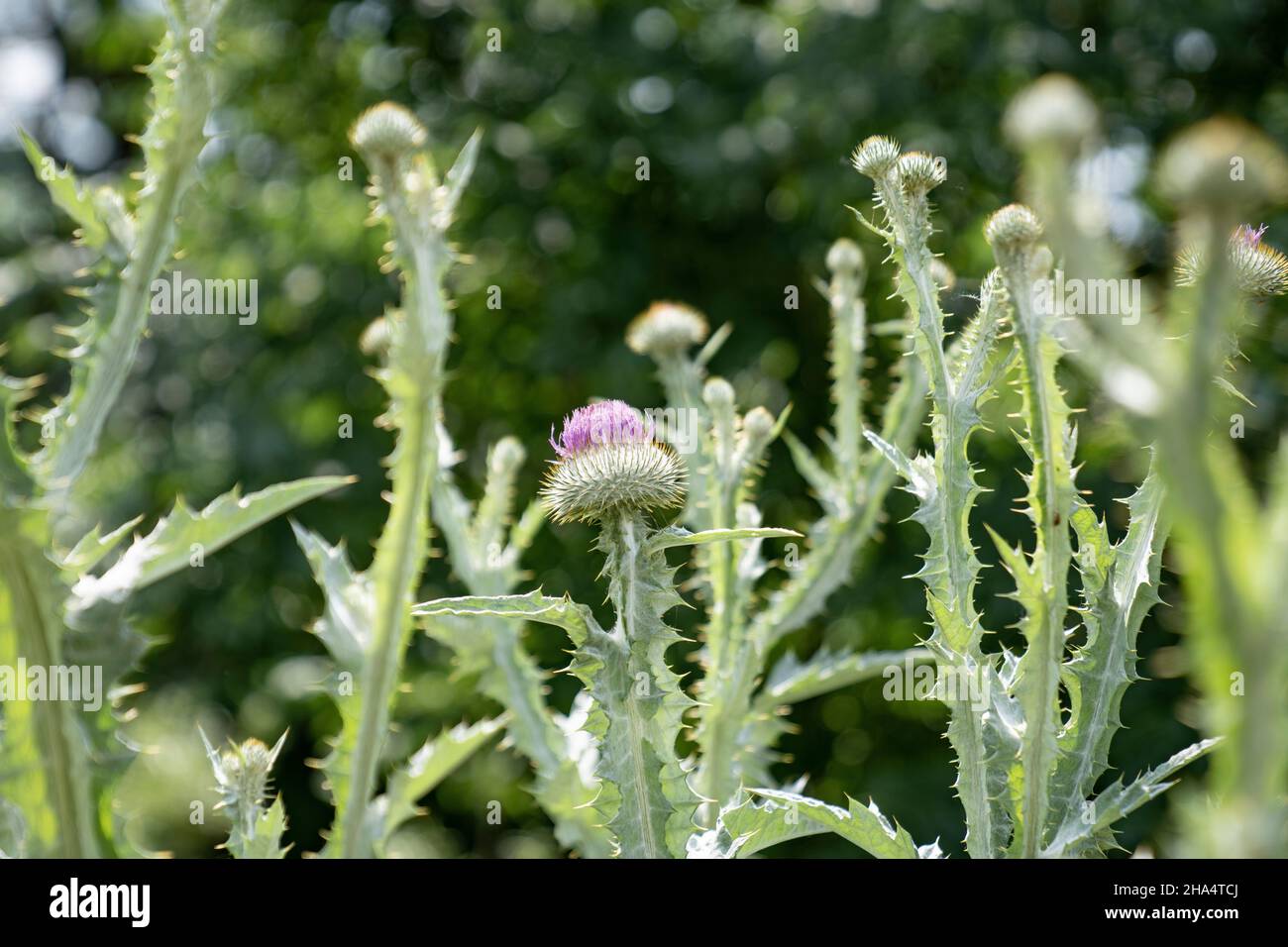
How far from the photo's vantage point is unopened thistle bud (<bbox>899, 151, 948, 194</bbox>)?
1.82 meters

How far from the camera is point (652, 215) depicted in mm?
7906

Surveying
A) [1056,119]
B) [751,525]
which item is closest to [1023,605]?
[751,525]

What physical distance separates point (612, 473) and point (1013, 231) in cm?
61

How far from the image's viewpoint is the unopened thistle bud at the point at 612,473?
1771 mm

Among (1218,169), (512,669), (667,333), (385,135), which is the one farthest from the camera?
(667,333)

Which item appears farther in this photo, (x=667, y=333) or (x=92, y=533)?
(x=667, y=333)

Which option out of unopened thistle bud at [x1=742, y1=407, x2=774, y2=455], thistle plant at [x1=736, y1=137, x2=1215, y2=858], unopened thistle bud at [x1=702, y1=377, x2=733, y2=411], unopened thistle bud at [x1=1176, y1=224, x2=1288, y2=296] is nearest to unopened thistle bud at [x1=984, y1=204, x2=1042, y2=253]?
thistle plant at [x1=736, y1=137, x2=1215, y2=858]

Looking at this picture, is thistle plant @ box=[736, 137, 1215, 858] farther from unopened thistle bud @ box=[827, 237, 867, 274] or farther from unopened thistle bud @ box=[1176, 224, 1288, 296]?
unopened thistle bud @ box=[827, 237, 867, 274]

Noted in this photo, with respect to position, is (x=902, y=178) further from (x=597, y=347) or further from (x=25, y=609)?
(x=597, y=347)

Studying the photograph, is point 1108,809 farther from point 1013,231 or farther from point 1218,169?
point 1218,169

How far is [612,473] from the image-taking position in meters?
1.78

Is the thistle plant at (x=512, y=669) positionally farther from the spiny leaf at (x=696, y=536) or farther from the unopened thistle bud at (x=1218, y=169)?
the unopened thistle bud at (x=1218, y=169)

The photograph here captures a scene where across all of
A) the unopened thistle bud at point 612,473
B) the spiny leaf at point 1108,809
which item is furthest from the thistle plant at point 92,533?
the spiny leaf at point 1108,809
